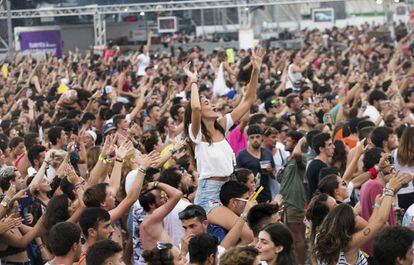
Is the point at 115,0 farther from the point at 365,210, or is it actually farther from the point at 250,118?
the point at 365,210

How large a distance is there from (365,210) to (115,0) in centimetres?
3762

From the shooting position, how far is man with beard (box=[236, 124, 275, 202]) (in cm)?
1184

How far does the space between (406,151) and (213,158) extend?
6.34 feet

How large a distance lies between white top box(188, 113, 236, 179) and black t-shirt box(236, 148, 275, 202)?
6.94 ft

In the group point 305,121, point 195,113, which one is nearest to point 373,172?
Answer: point 195,113

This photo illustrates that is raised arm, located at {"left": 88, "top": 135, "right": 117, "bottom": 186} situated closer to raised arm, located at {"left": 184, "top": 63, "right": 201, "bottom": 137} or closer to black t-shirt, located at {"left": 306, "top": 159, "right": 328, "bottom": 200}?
raised arm, located at {"left": 184, "top": 63, "right": 201, "bottom": 137}

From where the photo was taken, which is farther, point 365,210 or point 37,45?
point 37,45

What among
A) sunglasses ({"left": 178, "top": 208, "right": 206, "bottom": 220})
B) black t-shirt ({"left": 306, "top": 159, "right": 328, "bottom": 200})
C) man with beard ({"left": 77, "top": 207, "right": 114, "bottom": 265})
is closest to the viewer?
man with beard ({"left": 77, "top": 207, "right": 114, "bottom": 265})

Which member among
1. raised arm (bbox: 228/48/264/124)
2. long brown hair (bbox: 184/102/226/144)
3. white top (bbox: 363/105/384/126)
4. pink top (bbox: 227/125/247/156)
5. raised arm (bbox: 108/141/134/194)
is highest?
raised arm (bbox: 228/48/264/124)

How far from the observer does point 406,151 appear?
34.0ft

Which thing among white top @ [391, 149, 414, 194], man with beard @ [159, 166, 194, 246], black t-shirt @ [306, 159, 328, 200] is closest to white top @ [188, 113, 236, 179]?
man with beard @ [159, 166, 194, 246]

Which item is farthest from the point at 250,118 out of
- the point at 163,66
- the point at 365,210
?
the point at 163,66

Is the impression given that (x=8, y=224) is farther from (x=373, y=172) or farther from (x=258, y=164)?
(x=258, y=164)

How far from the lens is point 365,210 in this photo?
973 cm
